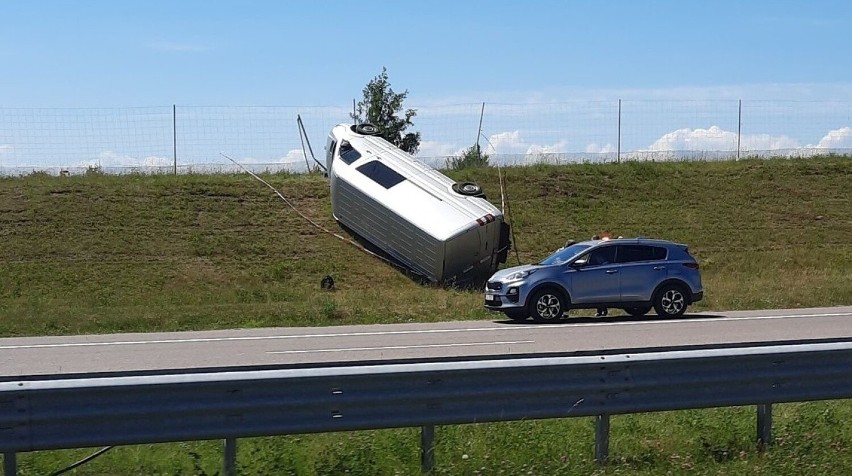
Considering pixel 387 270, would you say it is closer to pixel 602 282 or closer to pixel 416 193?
pixel 416 193

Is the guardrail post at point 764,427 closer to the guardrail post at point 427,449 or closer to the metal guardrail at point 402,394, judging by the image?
the metal guardrail at point 402,394

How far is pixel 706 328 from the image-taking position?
17625 millimetres

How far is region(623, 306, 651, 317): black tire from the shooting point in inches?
778

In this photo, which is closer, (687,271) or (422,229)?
(687,271)

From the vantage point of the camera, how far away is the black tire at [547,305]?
62.8ft

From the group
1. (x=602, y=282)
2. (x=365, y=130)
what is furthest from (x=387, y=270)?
(x=602, y=282)

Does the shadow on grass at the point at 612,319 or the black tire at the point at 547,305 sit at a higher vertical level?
the black tire at the point at 547,305

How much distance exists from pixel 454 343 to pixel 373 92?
25.1 metres

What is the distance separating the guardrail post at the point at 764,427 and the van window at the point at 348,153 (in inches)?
784

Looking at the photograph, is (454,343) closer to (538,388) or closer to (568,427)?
(568,427)

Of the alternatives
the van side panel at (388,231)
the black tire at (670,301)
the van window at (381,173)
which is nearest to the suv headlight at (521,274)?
the black tire at (670,301)

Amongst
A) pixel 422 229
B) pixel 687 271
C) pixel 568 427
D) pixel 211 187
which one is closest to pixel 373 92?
pixel 211 187

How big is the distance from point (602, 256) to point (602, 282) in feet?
1.70

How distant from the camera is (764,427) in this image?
7.63m
